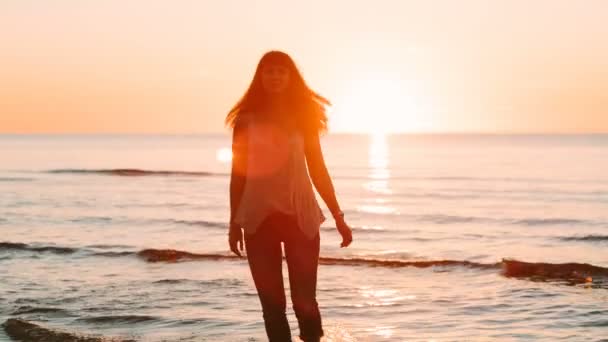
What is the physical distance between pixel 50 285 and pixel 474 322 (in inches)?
264

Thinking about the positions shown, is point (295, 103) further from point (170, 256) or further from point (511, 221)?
point (511, 221)

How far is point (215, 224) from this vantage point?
23.6 m

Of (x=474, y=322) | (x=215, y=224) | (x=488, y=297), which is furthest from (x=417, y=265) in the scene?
(x=215, y=224)

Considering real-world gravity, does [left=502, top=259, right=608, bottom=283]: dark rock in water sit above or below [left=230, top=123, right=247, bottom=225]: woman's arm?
below

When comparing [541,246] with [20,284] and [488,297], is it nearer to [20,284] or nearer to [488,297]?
[488,297]

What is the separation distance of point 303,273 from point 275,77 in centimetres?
140

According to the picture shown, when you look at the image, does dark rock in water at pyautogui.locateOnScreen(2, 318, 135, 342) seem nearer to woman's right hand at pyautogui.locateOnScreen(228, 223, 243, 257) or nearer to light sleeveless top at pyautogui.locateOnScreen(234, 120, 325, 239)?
woman's right hand at pyautogui.locateOnScreen(228, 223, 243, 257)

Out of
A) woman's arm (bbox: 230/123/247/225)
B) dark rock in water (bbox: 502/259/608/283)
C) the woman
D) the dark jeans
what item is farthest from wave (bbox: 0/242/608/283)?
woman's arm (bbox: 230/123/247/225)

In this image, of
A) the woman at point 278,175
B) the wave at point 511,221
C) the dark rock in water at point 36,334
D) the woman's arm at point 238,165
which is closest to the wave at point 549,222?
the wave at point 511,221

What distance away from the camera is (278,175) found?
579cm

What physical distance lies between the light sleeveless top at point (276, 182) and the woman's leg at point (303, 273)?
7 cm

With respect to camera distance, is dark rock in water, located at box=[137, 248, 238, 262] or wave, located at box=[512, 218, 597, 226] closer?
dark rock in water, located at box=[137, 248, 238, 262]

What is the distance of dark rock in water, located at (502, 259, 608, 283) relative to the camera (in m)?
13.9

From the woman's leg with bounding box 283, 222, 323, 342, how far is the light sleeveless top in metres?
0.07
